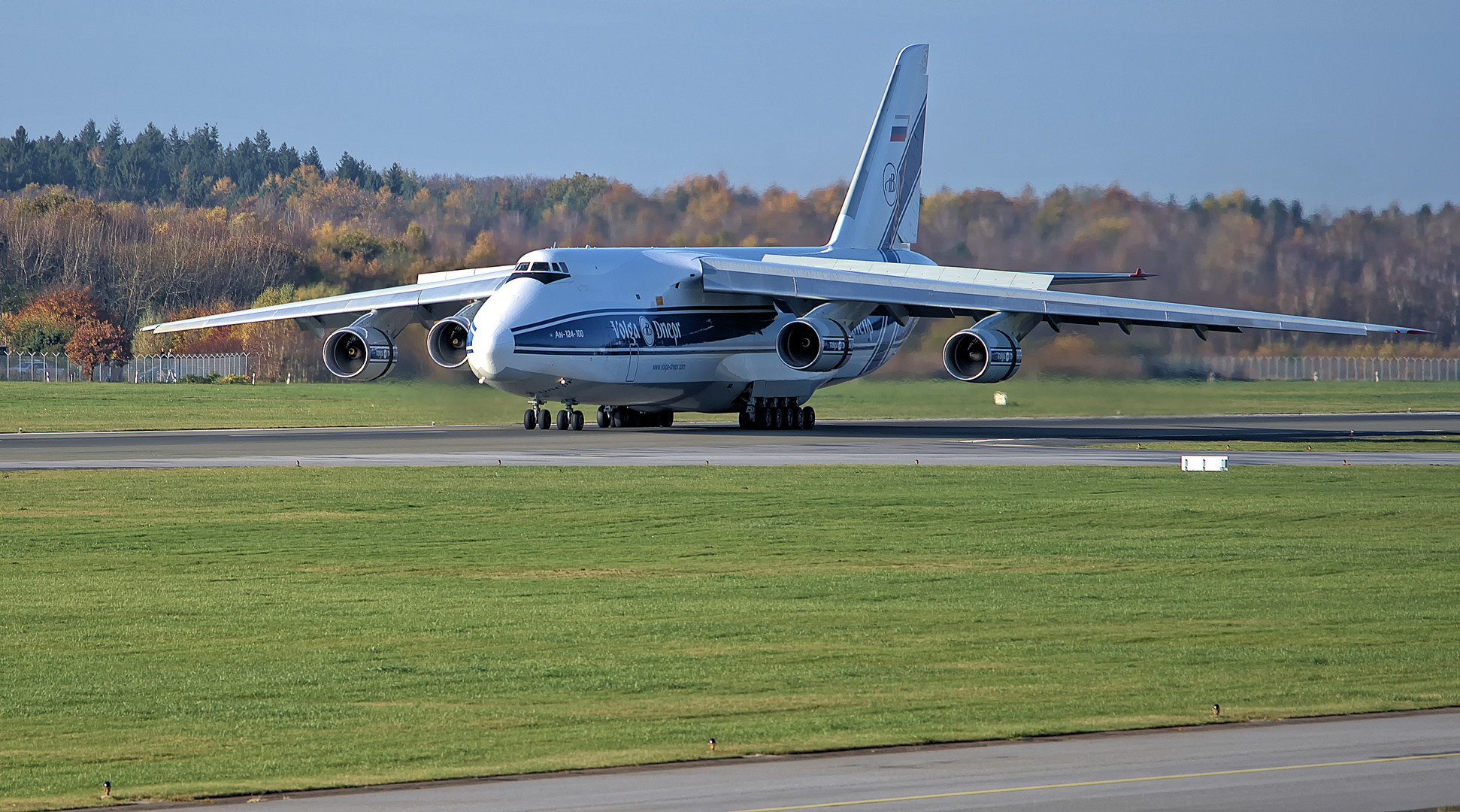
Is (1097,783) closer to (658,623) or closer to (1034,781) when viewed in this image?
(1034,781)

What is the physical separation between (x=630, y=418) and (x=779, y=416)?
13.3 feet

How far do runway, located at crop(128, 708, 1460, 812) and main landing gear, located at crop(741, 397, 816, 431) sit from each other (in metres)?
35.6

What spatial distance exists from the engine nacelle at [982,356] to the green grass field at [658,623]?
13.6 metres

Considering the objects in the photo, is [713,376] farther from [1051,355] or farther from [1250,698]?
[1250,698]

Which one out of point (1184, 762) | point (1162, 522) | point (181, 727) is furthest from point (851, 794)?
point (1162, 522)

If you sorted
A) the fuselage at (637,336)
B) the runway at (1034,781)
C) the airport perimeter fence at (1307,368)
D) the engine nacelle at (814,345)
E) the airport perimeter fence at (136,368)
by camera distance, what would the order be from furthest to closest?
the airport perimeter fence at (136,368) → the airport perimeter fence at (1307,368) → the engine nacelle at (814,345) → the fuselage at (637,336) → the runway at (1034,781)

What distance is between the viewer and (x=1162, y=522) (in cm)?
2180

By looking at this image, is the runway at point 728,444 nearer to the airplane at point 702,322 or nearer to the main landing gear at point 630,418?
the main landing gear at point 630,418

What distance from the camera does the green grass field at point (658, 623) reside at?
983cm

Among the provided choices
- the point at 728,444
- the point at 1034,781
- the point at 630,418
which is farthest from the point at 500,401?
the point at 1034,781

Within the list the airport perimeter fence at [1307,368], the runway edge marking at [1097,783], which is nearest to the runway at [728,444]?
the airport perimeter fence at [1307,368]

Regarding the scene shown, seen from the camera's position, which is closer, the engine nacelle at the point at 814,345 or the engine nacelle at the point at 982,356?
the engine nacelle at the point at 982,356

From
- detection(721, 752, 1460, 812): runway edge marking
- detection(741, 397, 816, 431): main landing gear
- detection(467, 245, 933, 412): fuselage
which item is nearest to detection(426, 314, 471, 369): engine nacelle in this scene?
detection(467, 245, 933, 412): fuselage

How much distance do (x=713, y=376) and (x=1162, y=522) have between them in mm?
23064
